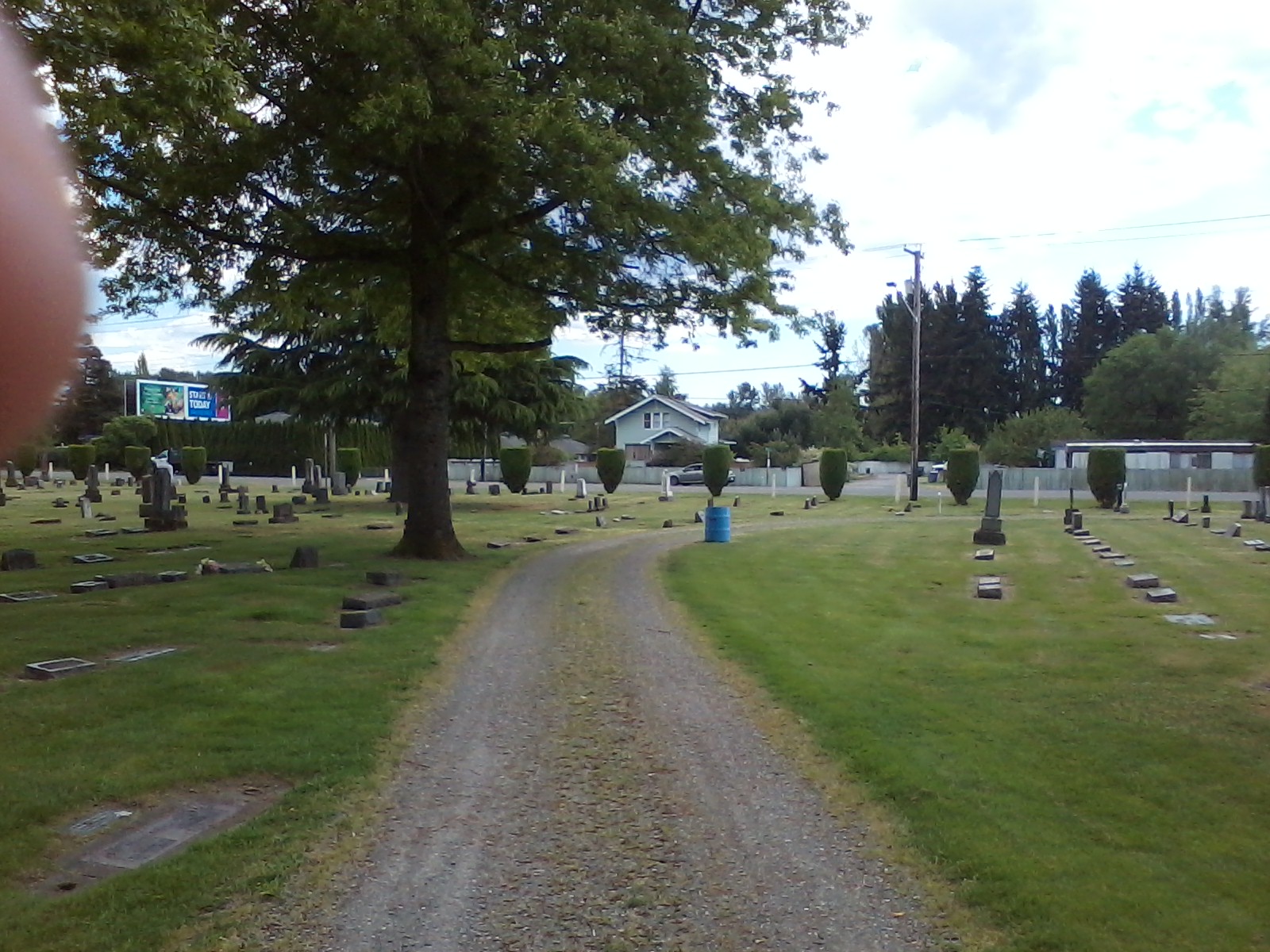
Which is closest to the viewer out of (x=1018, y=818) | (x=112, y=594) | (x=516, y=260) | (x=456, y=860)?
(x=456, y=860)

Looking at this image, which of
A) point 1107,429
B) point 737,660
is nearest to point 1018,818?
point 737,660

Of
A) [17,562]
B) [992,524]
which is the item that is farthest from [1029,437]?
[17,562]

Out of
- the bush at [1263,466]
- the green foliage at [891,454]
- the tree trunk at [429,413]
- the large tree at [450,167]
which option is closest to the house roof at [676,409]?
the green foliage at [891,454]

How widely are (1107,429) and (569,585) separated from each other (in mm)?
66685

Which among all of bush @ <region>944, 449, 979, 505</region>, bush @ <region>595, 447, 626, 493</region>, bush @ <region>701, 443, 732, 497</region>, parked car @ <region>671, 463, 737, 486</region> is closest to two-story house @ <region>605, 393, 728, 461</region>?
parked car @ <region>671, 463, 737, 486</region>

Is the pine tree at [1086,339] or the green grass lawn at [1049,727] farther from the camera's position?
the pine tree at [1086,339]

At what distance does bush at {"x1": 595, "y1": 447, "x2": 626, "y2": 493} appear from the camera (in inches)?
1711

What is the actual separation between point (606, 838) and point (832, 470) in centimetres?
3674

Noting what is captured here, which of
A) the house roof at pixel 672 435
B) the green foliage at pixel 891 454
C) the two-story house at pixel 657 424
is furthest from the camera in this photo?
the green foliage at pixel 891 454

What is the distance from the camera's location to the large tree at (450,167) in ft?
43.6

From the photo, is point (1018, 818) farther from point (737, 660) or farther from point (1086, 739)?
point (737, 660)

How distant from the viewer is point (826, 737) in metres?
7.38

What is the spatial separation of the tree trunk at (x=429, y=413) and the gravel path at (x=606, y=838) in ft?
27.9

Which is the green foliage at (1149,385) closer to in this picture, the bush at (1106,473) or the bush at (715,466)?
the bush at (1106,473)
